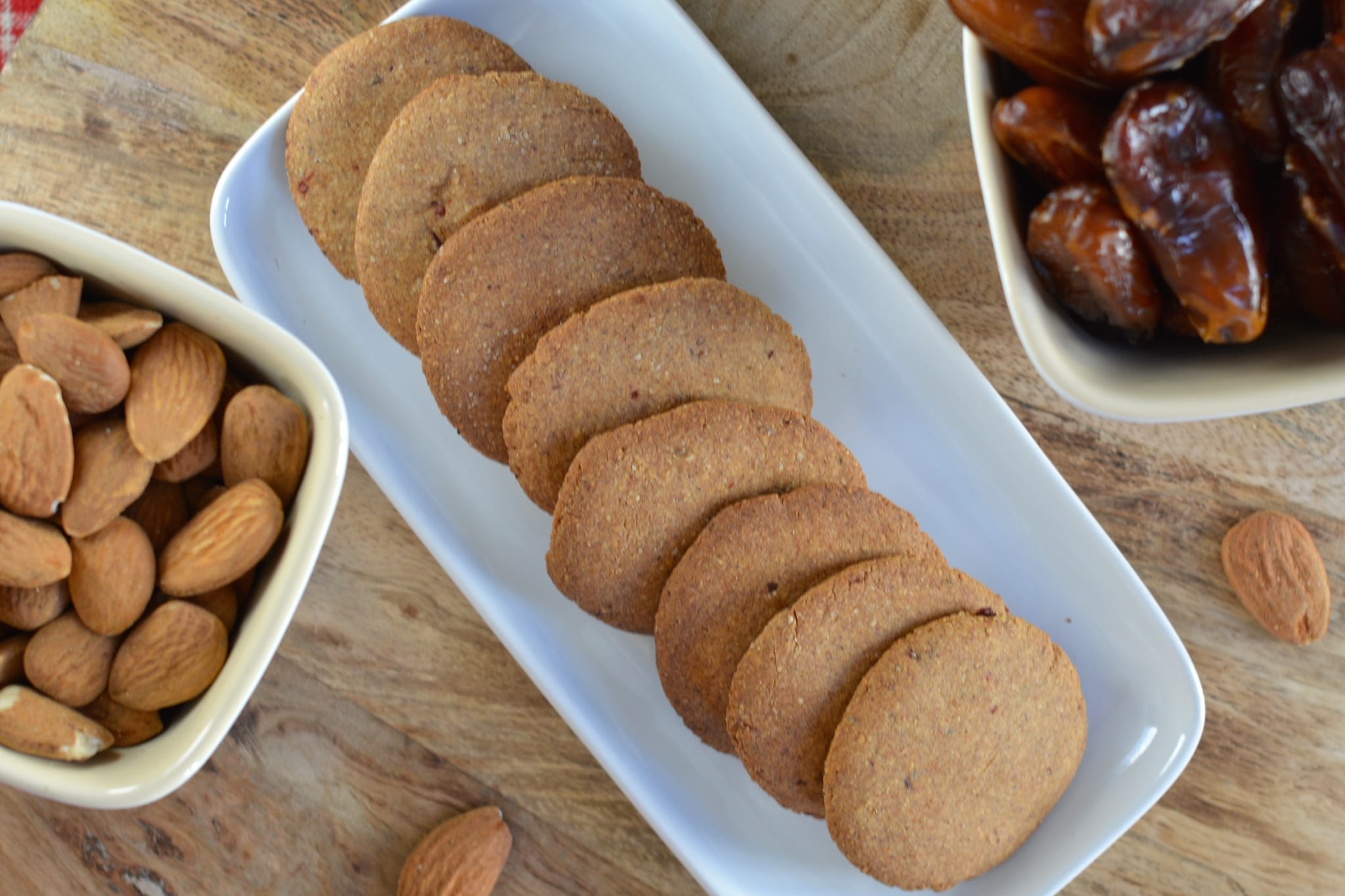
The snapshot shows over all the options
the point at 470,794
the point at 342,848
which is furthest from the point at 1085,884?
the point at 342,848

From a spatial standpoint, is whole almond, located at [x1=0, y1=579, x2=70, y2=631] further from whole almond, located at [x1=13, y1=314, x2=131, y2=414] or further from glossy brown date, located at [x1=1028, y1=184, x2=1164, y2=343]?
glossy brown date, located at [x1=1028, y1=184, x2=1164, y2=343]

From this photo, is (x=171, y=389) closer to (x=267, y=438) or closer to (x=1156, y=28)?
(x=267, y=438)

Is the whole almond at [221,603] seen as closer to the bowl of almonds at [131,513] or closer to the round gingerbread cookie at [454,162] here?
the bowl of almonds at [131,513]

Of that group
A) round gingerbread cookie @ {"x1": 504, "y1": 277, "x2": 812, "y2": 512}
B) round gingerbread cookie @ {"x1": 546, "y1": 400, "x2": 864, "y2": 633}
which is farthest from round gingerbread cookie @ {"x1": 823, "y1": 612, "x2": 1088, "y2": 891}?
round gingerbread cookie @ {"x1": 504, "y1": 277, "x2": 812, "y2": 512}

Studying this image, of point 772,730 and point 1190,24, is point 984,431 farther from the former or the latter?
point 1190,24

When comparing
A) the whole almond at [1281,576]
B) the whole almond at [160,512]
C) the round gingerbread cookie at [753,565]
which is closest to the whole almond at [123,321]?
the whole almond at [160,512]
